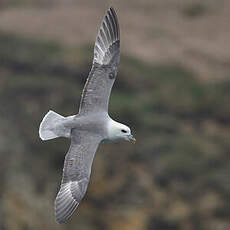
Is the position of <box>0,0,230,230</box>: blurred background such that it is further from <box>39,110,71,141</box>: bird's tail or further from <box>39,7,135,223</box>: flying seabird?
<box>39,7,135,223</box>: flying seabird

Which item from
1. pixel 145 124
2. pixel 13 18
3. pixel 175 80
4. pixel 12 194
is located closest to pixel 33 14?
pixel 13 18

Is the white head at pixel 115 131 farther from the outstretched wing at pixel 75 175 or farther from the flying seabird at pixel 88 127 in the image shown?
the outstretched wing at pixel 75 175

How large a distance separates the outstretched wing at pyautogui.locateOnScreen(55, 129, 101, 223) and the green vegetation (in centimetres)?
574

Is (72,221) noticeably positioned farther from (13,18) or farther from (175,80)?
(13,18)

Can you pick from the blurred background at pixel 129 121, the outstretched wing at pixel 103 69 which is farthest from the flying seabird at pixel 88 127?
the blurred background at pixel 129 121

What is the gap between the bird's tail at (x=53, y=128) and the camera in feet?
33.6

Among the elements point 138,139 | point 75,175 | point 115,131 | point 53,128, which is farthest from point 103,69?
point 138,139

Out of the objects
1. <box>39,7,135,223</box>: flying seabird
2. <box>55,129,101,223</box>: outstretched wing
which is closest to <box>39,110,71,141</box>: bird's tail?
<box>39,7,135,223</box>: flying seabird

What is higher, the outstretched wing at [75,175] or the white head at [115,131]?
the white head at [115,131]

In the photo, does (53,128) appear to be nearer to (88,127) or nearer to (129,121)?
(88,127)

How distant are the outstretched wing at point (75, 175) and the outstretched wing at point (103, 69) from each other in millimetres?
514

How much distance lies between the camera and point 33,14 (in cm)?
2202

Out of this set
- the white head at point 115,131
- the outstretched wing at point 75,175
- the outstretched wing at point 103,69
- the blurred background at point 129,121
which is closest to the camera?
the outstretched wing at point 75,175

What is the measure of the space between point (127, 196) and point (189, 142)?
74.7 inches
